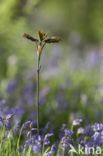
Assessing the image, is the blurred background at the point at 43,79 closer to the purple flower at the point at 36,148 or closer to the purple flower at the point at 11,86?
the purple flower at the point at 11,86

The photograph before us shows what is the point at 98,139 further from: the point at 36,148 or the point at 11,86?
the point at 11,86

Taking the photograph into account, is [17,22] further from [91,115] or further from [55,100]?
[91,115]

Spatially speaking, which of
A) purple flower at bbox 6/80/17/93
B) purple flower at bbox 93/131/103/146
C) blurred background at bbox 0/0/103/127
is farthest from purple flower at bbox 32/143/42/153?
purple flower at bbox 6/80/17/93

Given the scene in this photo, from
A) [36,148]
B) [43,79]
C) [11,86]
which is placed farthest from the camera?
[43,79]

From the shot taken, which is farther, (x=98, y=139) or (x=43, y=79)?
(x=43, y=79)

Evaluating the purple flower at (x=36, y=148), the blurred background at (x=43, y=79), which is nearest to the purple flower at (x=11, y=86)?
the blurred background at (x=43, y=79)

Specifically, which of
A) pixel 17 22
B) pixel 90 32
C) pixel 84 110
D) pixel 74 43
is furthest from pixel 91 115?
pixel 90 32

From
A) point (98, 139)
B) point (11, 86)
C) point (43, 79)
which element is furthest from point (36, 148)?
point (43, 79)

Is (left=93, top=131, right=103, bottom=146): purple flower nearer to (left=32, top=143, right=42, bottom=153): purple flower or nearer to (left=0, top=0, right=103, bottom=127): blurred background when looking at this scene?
(left=32, top=143, right=42, bottom=153): purple flower

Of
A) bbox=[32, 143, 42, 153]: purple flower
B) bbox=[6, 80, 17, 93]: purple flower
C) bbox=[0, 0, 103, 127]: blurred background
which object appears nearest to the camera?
bbox=[32, 143, 42, 153]: purple flower

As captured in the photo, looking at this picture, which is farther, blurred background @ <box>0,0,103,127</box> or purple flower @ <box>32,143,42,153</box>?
blurred background @ <box>0,0,103,127</box>

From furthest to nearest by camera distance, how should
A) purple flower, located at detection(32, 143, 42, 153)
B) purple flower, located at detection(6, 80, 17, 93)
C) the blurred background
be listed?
purple flower, located at detection(6, 80, 17, 93), the blurred background, purple flower, located at detection(32, 143, 42, 153)
